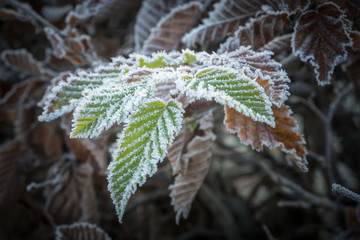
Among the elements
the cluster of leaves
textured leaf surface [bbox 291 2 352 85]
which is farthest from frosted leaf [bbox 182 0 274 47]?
textured leaf surface [bbox 291 2 352 85]

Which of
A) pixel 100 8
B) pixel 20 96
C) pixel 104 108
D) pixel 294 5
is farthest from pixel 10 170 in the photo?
pixel 294 5

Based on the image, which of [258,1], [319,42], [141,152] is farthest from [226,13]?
[141,152]

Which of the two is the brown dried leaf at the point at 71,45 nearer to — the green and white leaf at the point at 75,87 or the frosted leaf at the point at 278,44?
the green and white leaf at the point at 75,87

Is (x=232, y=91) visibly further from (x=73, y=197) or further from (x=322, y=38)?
(x=73, y=197)

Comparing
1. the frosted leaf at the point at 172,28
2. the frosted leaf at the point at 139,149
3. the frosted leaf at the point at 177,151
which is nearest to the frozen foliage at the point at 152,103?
the frosted leaf at the point at 139,149

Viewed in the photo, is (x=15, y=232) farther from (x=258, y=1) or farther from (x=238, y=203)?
(x=258, y=1)
